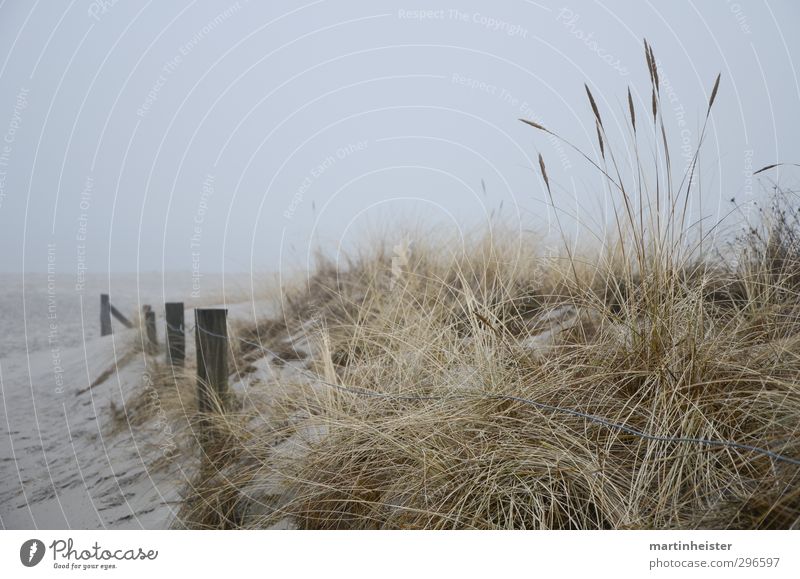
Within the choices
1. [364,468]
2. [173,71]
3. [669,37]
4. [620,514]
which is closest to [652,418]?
[620,514]

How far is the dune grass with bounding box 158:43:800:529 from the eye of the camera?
1.59m

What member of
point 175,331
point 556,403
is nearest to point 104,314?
point 175,331

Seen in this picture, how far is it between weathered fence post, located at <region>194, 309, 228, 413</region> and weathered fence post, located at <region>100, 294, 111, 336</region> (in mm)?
448

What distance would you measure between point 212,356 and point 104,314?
0.58m

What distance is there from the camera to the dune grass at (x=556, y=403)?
5.22ft

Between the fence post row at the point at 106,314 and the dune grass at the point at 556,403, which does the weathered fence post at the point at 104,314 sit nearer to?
the fence post row at the point at 106,314

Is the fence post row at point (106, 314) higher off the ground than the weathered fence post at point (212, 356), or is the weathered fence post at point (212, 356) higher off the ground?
the fence post row at point (106, 314)

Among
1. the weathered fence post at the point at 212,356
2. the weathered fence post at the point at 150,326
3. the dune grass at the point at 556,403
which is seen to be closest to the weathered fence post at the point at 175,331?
the weathered fence post at the point at 150,326

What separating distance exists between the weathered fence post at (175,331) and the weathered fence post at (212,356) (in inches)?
12.7

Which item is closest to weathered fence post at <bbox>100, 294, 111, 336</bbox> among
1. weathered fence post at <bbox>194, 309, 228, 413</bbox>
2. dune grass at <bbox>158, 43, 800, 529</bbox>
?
weathered fence post at <bbox>194, 309, 228, 413</bbox>

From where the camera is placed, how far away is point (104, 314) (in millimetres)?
2656

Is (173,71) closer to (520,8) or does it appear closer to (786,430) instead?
(520,8)

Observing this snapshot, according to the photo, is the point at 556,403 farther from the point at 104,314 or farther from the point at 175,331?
the point at 104,314

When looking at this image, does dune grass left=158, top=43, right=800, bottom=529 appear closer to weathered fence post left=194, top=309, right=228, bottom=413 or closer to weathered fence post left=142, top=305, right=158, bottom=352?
weathered fence post left=194, top=309, right=228, bottom=413
